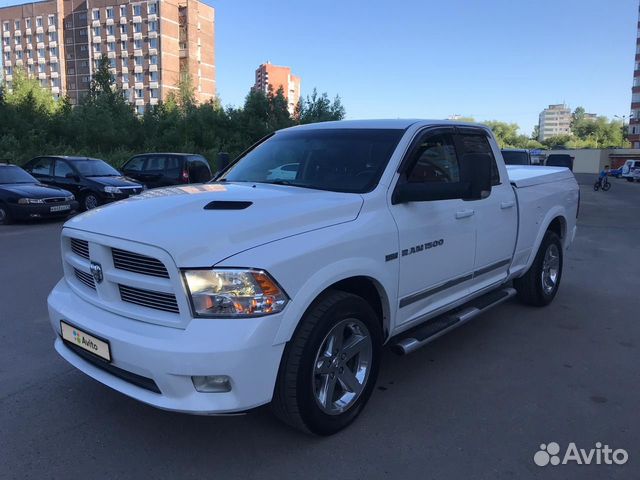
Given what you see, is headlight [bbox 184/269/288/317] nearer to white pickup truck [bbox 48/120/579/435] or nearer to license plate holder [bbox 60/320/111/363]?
white pickup truck [bbox 48/120/579/435]

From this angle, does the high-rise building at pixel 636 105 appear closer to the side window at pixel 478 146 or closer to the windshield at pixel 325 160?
the side window at pixel 478 146

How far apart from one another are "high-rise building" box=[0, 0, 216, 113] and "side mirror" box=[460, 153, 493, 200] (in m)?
96.5

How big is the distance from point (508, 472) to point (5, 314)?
4951 mm

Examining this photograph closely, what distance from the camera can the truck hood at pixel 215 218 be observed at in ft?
8.64

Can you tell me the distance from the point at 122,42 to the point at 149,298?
4316 inches

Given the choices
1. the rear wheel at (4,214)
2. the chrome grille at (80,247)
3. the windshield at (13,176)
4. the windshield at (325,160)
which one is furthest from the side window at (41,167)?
the chrome grille at (80,247)

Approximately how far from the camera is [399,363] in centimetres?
422

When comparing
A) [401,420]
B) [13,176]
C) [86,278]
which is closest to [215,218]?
[86,278]

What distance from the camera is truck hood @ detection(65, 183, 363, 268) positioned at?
8.64 ft

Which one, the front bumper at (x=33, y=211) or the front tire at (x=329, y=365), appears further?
the front bumper at (x=33, y=211)

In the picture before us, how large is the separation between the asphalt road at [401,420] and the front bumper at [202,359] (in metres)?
0.45

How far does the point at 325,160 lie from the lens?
3.94 metres

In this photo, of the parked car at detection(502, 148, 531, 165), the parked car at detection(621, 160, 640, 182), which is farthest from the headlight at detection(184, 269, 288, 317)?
the parked car at detection(621, 160, 640, 182)

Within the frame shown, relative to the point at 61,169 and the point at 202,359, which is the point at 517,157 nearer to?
the point at 61,169
